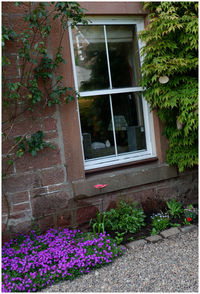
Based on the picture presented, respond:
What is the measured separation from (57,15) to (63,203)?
2.24m

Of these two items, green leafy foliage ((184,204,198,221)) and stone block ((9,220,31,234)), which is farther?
green leafy foliage ((184,204,198,221))

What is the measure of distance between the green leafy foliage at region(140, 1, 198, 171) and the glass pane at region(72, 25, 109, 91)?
21.7 inches

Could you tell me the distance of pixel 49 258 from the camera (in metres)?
2.77

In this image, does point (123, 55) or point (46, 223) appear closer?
point (46, 223)

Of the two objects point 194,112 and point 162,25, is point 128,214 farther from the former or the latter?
point 162,25

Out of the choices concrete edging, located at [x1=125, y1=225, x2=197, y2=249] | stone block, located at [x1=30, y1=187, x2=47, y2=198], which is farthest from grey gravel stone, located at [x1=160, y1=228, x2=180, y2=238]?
stone block, located at [x1=30, y1=187, x2=47, y2=198]

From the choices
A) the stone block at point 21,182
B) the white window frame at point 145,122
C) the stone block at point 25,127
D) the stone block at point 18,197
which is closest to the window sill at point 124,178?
the white window frame at point 145,122

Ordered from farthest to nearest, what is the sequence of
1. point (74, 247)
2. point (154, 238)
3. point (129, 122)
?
point (129, 122) < point (154, 238) < point (74, 247)

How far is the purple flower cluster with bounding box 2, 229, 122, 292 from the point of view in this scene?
2551mm

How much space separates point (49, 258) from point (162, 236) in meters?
1.41

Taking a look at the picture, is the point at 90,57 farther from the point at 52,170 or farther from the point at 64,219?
the point at 64,219

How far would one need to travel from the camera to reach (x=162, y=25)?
3305 mm

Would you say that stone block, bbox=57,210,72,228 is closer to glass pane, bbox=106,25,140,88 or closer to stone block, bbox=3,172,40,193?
stone block, bbox=3,172,40,193

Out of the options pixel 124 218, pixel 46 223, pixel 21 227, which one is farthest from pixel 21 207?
pixel 124 218
